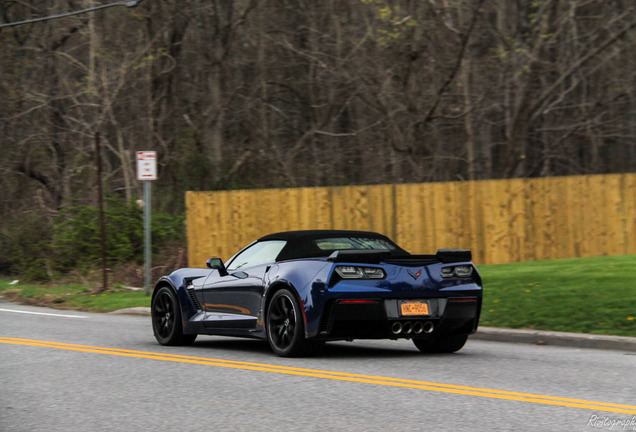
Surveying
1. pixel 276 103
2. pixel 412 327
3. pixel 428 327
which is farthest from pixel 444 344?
pixel 276 103

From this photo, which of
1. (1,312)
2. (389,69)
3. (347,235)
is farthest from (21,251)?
(347,235)

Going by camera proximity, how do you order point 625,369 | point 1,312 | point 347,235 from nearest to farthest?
point 625,369
point 347,235
point 1,312

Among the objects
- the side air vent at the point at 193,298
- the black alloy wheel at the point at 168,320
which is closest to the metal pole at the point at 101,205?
the black alloy wheel at the point at 168,320

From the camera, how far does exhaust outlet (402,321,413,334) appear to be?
910 cm

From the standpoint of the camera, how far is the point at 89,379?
8633mm

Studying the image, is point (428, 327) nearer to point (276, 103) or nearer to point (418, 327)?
point (418, 327)

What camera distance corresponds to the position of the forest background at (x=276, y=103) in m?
25.5

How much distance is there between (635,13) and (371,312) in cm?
1843

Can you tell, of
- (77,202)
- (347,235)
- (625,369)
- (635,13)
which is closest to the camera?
(625,369)

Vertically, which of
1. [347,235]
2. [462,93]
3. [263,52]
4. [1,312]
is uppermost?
[263,52]

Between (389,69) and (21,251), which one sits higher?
(389,69)

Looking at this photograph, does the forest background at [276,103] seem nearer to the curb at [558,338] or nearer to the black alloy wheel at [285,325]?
the curb at [558,338]

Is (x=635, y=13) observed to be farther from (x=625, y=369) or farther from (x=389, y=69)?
(x=625, y=369)

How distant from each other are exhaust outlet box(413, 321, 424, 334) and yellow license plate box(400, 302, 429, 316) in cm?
11
